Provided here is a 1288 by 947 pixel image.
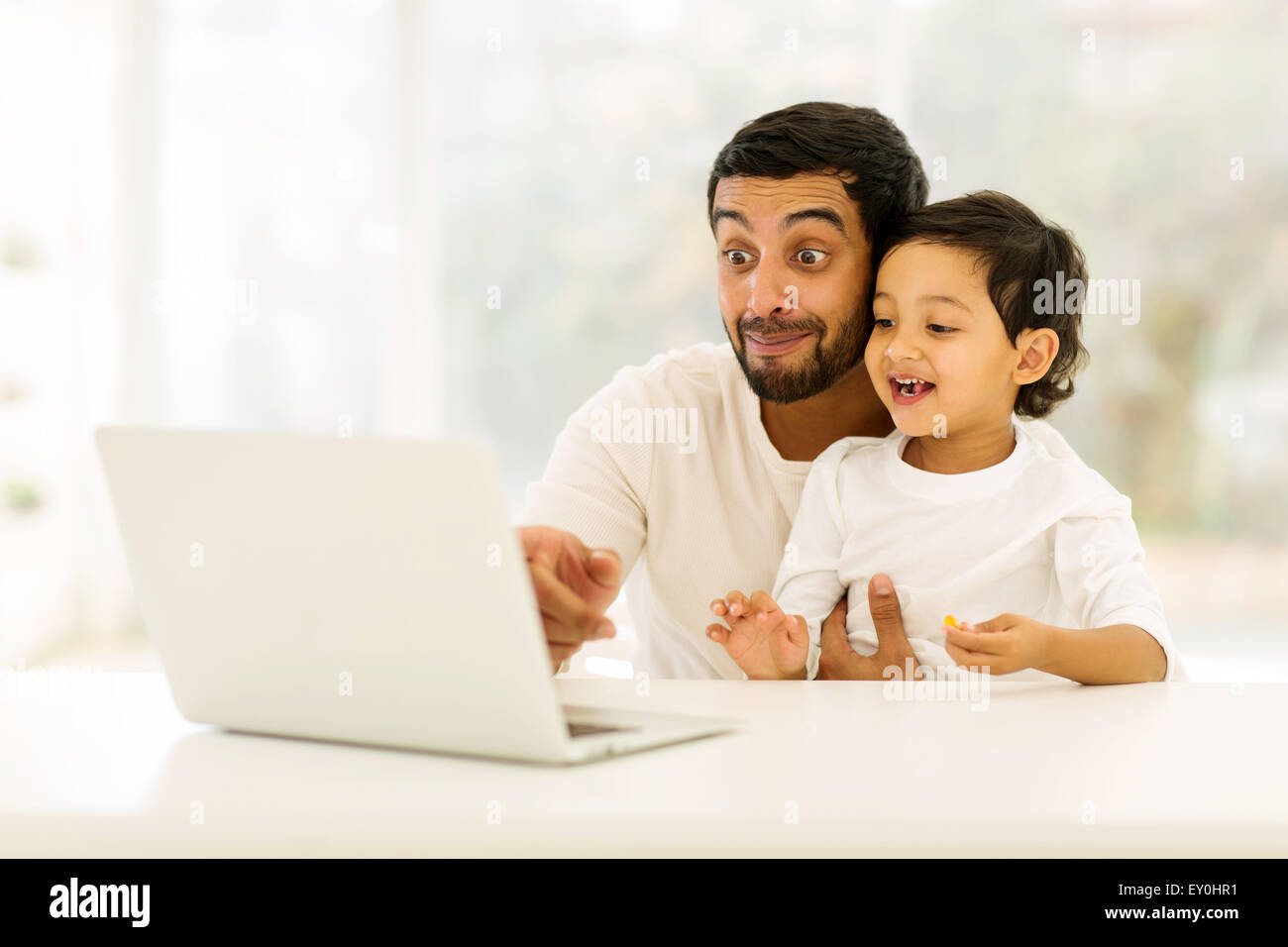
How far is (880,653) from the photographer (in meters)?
1.45

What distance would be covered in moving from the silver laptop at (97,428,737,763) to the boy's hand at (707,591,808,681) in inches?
13.7

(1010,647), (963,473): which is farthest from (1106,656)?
(963,473)

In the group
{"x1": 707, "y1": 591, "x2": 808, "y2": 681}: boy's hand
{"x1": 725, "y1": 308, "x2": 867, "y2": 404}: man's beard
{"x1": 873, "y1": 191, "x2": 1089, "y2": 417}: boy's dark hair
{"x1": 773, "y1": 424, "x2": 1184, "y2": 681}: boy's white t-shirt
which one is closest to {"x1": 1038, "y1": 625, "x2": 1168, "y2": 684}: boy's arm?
{"x1": 773, "y1": 424, "x2": 1184, "y2": 681}: boy's white t-shirt

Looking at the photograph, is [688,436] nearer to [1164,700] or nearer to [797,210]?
[797,210]

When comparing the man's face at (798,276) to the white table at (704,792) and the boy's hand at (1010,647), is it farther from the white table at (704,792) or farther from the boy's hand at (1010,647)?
the white table at (704,792)

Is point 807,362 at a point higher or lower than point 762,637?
higher

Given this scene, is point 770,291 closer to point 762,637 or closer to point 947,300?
point 947,300

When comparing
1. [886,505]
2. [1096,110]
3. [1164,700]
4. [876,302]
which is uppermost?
[1096,110]

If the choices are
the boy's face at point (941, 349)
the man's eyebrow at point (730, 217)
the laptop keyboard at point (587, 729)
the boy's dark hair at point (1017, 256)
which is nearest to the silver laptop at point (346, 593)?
the laptop keyboard at point (587, 729)

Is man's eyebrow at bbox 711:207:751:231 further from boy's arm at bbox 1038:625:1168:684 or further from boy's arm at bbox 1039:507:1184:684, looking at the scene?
boy's arm at bbox 1038:625:1168:684

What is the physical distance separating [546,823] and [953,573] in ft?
3.04

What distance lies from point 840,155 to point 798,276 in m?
0.17

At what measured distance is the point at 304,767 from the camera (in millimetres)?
799
